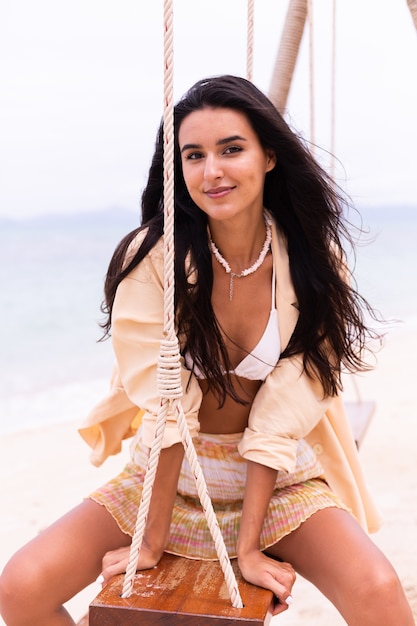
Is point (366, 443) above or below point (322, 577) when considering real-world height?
below

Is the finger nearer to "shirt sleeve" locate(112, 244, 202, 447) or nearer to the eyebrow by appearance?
"shirt sleeve" locate(112, 244, 202, 447)

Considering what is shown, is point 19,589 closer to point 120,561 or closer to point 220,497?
point 120,561

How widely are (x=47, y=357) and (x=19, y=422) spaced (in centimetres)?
282

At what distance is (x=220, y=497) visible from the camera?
1.83m

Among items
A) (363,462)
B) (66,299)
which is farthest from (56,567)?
(66,299)

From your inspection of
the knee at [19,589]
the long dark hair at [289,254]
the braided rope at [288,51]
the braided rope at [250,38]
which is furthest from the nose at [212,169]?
the braided rope at [288,51]

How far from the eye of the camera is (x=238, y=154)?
167 centimetres

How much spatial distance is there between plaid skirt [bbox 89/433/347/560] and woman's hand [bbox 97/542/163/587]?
2.8 inches

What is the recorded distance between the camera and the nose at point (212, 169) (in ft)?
5.29

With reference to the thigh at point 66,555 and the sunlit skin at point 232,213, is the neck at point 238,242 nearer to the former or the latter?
the sunlit skin at point 232,213

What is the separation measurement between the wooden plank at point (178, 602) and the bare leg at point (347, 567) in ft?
0.45

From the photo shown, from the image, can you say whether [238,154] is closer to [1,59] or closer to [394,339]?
[394,339]

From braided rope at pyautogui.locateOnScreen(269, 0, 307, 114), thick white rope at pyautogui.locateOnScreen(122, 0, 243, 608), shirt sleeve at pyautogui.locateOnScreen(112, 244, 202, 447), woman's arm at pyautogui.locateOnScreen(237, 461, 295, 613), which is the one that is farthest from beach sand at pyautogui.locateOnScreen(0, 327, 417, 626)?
braided rope at pyautogui.locateOnScreen(269, 0, 307, 114)

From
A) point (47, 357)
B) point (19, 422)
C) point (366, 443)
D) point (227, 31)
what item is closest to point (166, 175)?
point (366, 443)
